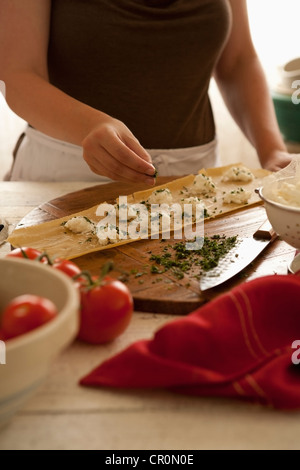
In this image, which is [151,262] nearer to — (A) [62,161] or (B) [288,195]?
(B) [288,195]

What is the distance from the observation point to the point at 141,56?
Result: 5.47 feet

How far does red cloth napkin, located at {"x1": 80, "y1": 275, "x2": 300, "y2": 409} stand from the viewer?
2.44ft

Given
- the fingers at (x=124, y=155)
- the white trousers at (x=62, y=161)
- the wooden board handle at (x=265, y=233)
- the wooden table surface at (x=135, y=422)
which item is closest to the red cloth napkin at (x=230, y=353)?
the wooden table surface at (x=135, y=422)

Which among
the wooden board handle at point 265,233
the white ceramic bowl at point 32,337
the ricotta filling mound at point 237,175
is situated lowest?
the ricotta filling mound at point 237,175

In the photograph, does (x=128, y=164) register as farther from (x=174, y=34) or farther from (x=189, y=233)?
(x=174, y=34)

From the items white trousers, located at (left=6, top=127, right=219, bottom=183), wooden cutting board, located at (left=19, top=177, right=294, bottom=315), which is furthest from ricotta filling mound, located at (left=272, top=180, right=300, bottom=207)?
white trousers, located at (left=6, top=127, right=219, bottom=183)

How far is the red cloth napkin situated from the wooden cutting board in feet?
0.49

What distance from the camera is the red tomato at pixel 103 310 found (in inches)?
32.7

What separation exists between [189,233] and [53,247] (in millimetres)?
319

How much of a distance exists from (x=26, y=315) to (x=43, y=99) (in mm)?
948

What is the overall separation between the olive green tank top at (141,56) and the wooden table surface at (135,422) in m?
1.09

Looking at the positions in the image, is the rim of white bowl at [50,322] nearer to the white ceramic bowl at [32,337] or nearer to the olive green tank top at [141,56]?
the white ceramic bowl at [32,337]

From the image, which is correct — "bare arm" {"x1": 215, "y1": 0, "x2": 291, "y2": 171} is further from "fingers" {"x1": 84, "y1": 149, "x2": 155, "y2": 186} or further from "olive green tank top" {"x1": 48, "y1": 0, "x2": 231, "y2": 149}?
"fingers" {"x1": 84, "y1": 149, "x2": 155, "y2": 186}
